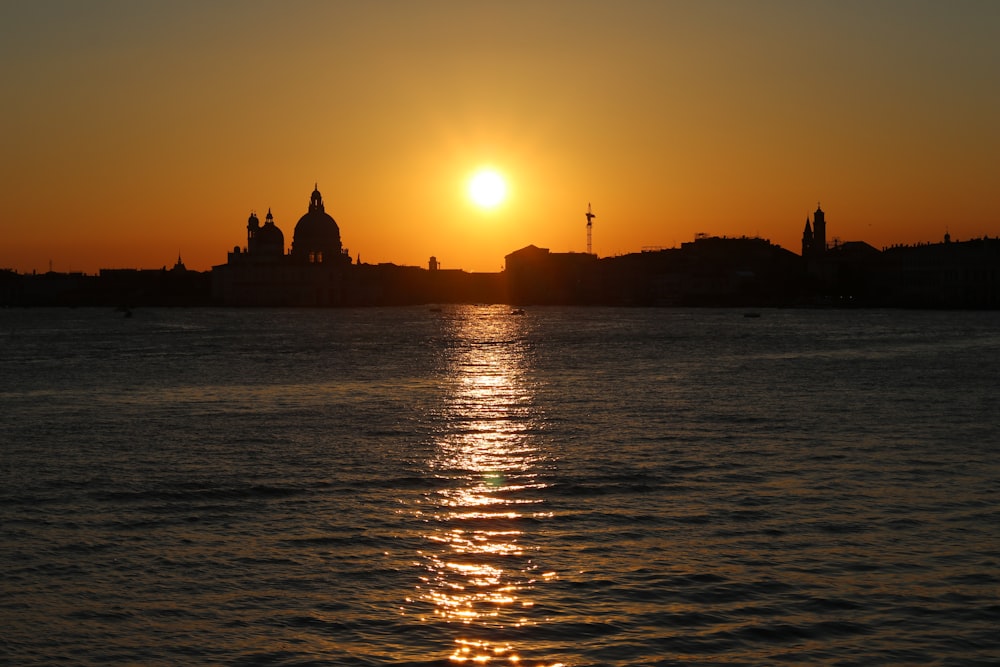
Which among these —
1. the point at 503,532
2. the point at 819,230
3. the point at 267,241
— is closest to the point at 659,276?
the point at 819,230

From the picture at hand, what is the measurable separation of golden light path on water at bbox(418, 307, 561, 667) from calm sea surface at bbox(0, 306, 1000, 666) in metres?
0.05

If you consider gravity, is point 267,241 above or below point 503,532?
above

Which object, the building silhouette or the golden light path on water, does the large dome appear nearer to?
the building silhouette

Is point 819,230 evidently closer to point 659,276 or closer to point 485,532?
point 659,276

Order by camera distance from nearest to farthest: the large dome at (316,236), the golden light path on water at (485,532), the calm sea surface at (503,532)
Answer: the calm sea surface at (503,532)
the golden light path on water at (485,532)
the large dome at (316,236)

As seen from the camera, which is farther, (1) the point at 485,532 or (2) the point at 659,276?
(2) the point at 659,276

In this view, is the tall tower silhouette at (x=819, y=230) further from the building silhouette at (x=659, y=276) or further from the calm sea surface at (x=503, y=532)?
the calm sea surface at (x=503, y=532)

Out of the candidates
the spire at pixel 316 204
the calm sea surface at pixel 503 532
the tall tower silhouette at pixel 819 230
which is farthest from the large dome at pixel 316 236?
the calm sea surface at pixel 503 532

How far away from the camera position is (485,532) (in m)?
13.0

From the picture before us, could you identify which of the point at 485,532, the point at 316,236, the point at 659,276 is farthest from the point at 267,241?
the point at 485,532

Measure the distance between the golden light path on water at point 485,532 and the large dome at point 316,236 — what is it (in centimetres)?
15627

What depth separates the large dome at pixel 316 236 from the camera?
595ft

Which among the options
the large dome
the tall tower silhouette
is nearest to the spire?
the large dome

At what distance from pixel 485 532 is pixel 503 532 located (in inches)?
7.2
